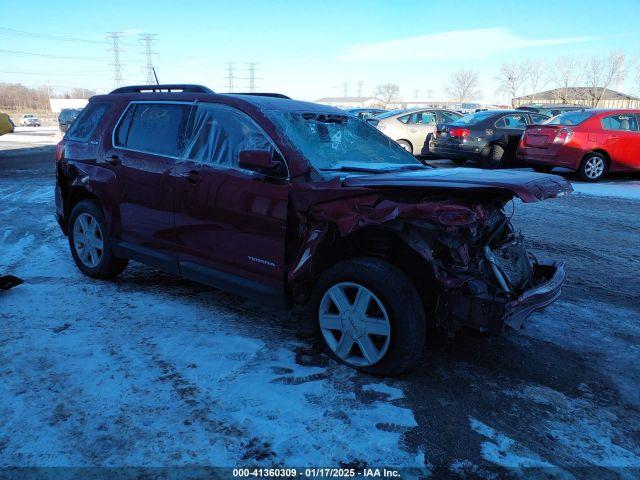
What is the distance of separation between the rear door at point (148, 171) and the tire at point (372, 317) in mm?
1510

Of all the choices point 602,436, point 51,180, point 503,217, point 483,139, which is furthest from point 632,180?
point 51,180

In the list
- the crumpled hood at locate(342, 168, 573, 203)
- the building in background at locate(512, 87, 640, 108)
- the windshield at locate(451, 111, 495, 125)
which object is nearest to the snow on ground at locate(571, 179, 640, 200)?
the windshield at locate(451, 111, 495, 125)

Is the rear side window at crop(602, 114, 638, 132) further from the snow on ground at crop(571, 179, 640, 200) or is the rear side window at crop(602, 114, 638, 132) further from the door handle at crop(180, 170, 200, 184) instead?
the door handle at crop(180, 170, 200, 184)

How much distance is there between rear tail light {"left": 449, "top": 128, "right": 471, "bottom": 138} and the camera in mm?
12594

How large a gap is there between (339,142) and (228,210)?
102cm

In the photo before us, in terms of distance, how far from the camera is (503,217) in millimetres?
3537

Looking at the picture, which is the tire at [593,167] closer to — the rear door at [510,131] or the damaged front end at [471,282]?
the rear door at [510,131]

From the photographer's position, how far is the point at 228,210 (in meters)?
3.61

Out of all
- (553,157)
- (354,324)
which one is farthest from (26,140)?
(354,324)

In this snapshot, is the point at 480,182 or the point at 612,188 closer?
the point at 480,182

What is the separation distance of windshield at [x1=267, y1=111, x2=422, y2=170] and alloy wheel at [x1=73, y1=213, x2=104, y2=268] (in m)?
2.20

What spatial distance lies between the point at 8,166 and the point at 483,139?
1312 centimetres

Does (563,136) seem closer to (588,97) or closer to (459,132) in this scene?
(459,132)

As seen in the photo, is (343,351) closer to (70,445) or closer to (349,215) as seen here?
(349,215)
